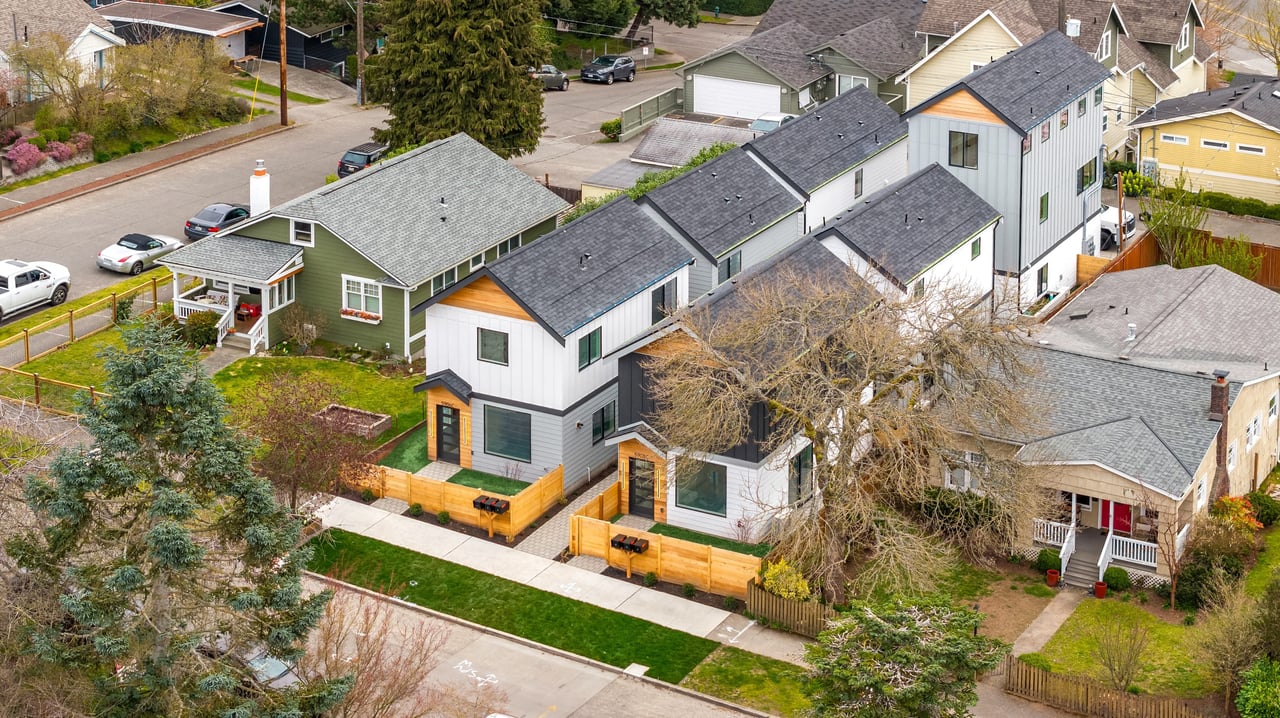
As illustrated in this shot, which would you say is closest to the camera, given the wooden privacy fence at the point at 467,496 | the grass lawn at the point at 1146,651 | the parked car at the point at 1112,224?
the grass lawn at the point at 1146,651

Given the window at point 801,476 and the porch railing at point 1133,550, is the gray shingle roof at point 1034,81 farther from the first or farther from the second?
the porch railing at point 1133,550

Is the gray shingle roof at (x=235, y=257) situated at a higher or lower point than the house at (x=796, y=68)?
lower

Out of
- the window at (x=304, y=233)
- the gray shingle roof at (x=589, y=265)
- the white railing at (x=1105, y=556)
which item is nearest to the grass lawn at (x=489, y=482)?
the gray shingle roof at (x=589, y=265)

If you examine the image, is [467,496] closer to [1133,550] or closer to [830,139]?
[1133,550]

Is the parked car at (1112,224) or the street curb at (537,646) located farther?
the parked car at (1112,224)

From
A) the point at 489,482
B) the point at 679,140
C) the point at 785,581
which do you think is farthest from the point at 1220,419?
the point at 679,140

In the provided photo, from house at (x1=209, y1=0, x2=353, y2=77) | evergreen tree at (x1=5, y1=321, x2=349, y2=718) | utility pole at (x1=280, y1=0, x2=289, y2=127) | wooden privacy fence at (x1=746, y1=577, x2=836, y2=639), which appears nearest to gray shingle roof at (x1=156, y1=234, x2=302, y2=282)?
wooden privacy fence at (x1=746, y1=577, x2=836, y2=639)
